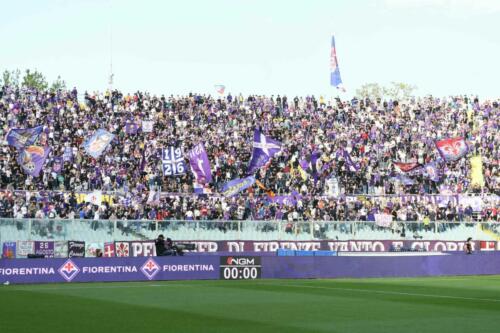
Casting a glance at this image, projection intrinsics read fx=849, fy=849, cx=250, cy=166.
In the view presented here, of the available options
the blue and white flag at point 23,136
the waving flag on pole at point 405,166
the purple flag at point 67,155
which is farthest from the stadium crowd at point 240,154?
the blue and white flag at point 23,136

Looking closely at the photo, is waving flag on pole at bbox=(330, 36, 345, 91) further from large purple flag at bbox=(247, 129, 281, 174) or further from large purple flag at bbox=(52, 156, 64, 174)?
large purple flag at bbox=(52, 156, 64, 174)

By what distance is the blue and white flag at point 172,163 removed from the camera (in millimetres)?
49844

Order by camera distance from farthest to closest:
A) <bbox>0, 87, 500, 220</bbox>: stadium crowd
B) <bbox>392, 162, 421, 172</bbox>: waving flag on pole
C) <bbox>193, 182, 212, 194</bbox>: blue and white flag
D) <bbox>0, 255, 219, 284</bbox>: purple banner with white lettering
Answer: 1. <bbox>392, 162, 421, 172</bbox>: waving flag on pole
2. <bbox>193, 182, 212, 194</bbox>: blue and white flag
3. <bbox>0, 87, 500, 220</bbox>: stadium crowd
4. <bbox>0, 255, 219, 284</bbox>: purple banner with white lettering

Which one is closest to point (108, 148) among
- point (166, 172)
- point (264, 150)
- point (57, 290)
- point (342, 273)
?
point (166, 172)

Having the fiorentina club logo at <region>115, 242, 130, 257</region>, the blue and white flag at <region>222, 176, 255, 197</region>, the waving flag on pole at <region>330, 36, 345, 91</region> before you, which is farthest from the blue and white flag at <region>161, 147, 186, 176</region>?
the waving flag on pole at <region>330, 36, 345, 91</region>

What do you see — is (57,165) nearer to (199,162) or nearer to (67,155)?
(67,155)

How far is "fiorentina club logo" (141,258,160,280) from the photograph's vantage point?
118ft

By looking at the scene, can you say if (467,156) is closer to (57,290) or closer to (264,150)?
(264,150)

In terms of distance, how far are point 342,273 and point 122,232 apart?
1136 centimetres

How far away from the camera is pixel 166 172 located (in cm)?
4978

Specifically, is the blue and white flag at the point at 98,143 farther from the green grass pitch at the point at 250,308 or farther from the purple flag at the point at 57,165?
the green grass pitch at the point at 250,308

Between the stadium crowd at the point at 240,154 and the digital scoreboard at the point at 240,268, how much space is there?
399 inches

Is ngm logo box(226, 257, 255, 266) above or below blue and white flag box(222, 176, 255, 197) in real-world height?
below

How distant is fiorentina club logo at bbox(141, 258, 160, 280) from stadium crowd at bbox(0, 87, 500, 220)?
9.81m
